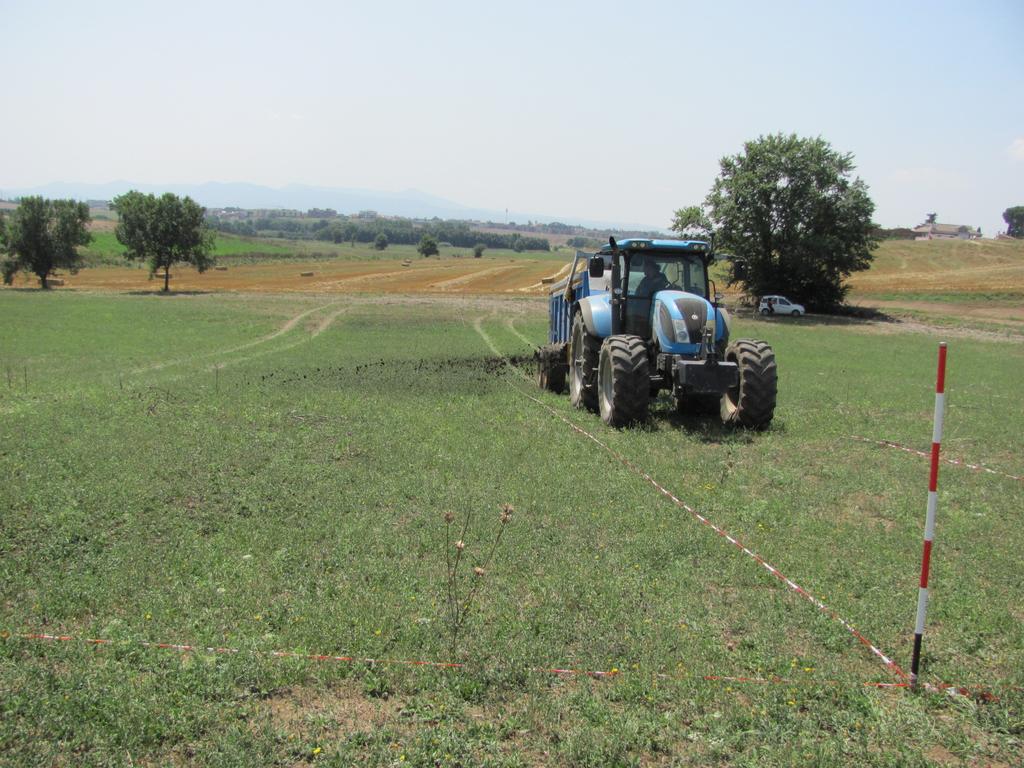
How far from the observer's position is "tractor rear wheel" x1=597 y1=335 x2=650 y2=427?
1256 centimetres

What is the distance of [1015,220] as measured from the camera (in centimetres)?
15612

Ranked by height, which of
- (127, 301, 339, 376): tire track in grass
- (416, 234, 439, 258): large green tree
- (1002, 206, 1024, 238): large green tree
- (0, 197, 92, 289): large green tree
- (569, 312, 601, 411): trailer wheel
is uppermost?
(1002, 206, 1024, 238): large green tree

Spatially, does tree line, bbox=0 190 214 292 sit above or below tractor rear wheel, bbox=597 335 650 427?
above

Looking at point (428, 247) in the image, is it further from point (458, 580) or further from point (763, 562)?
point (458, 580)

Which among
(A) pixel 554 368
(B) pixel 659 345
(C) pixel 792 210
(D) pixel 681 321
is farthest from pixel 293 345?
(C) pixel 792 210

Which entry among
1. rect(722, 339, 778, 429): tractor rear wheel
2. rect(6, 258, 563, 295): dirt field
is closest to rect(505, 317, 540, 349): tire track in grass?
rect(722, 339, 778, 429): tractor rear wheel

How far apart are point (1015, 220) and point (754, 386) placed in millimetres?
173883

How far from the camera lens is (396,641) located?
5.49m

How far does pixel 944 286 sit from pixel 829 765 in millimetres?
61355

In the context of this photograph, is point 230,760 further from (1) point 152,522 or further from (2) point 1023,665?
(2) point 1023,665

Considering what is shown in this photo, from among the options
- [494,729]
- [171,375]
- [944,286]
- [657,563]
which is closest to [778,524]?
[657,563]

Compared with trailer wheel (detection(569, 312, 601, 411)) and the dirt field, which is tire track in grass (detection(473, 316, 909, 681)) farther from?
the dirt field

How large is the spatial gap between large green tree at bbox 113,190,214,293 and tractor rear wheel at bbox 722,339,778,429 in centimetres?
4860

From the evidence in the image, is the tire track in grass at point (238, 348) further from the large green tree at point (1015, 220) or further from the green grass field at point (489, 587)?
the large green tree at point (1015, 220)
